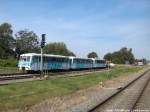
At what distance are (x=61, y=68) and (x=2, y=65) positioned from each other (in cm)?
2171

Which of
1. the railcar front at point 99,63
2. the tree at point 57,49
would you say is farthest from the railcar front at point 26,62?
the tree at point 57,49

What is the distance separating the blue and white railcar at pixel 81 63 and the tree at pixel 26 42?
2000 inches

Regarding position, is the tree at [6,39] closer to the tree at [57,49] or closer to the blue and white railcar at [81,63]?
the tree at [57,49]

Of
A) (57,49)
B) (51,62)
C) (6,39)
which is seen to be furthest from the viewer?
(57,49)

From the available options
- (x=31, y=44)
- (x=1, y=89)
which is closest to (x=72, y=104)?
(x=1, y=89)

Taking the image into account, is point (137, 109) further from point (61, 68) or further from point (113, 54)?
point (113, 54)

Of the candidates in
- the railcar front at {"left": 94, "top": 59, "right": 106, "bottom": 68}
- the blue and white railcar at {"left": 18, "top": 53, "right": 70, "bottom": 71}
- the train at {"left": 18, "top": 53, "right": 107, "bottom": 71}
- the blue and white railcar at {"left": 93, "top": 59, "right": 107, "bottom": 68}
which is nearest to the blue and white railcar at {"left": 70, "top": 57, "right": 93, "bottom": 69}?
the train at {"left": 18, "top": 53, "right": 107, "bottom": 71}

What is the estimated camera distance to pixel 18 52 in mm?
128625

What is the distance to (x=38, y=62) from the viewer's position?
53.2 meters

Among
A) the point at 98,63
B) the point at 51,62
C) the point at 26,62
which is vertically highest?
the point at 98,63

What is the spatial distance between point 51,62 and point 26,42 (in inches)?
3129

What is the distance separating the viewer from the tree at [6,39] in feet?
404

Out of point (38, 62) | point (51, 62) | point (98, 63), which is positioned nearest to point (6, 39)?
point (98, 63)

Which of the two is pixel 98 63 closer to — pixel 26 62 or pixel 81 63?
pixel 81 63
